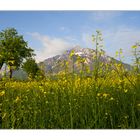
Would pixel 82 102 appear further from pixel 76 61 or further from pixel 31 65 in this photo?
pixel 31 65

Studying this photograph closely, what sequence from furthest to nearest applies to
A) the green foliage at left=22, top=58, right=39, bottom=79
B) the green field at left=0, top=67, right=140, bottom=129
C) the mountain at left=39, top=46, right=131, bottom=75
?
the green foliage at left=22, top=58, right=39, bottom=79 → the mountain at left=39, top=46, right=131, bottom=75 → the green field at left=0, top=67, right=140, bottom=129

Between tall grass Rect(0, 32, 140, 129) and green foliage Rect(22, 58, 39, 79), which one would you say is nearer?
tall grass Rect(0, 32, 140, 129)

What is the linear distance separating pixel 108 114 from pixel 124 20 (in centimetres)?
153

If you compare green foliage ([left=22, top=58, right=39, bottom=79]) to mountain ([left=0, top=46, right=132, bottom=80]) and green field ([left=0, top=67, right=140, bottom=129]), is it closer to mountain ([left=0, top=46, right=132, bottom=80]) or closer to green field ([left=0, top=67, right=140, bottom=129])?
mountain ([left=0, top=46, right=132, bottom=80])

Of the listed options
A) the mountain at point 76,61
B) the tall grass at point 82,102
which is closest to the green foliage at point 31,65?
the mountain at point 76,61

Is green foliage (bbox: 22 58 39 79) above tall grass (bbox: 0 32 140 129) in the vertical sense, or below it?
above

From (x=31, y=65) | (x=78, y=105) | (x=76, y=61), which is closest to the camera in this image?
(x=78, y=105)

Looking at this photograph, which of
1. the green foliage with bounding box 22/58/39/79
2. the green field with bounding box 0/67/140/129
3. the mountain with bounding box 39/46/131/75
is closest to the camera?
the green field with bounding box 0/67/140/129

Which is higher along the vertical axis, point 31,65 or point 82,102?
point 31,65

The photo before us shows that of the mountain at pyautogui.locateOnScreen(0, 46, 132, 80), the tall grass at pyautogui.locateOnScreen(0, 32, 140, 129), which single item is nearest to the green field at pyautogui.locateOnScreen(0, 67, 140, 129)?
the tall grass at pyautogui.locateOnScreen(0, 32, 140, 129)

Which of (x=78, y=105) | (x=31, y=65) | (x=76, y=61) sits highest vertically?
(x=31, y=65)

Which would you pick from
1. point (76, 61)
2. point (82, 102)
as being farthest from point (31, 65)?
point (82, 102)

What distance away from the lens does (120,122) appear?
4.34 metres

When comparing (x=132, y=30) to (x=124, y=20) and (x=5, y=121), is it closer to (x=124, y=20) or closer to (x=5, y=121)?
(x=124, y=20)
